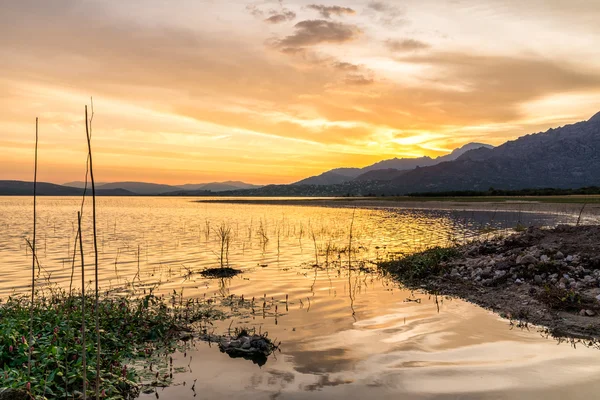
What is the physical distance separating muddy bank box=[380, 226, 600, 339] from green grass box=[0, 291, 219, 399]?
34.2 feet

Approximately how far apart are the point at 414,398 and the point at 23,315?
10814 millimetres

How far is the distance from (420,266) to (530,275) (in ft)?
17.0

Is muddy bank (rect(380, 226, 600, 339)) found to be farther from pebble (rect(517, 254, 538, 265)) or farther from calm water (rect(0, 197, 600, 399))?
calm water (rect(0, 197, 600, 399))

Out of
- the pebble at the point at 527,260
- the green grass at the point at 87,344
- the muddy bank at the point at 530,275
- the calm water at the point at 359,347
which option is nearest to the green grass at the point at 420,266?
the muddy bank at the point at 530,275

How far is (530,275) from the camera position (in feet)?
52.8

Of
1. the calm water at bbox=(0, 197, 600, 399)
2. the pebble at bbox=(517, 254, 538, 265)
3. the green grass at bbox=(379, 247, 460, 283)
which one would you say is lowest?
the calm water at bbox=(0, 197, 600, 399)

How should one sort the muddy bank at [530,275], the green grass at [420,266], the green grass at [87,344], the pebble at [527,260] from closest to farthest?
1. the green grass at [87,344]
2. the muddy bank at [530,275]
3. the pebble at [527,260]
4. the green grass at [420,266]

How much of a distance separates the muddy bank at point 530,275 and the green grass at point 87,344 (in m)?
10.4

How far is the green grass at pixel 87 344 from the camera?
773 centimetres

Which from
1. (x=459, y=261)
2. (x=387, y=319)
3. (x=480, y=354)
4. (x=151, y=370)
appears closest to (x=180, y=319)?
(x=151, y=370)

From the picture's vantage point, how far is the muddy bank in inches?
504

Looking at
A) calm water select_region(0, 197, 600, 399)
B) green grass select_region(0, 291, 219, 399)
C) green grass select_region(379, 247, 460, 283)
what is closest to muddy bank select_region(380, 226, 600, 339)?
green grass select_region(379, 247, 460, 283)

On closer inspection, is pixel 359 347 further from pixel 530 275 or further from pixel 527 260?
pixel 527 260

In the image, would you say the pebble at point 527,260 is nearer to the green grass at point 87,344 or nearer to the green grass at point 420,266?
the green grass at point 420,266
